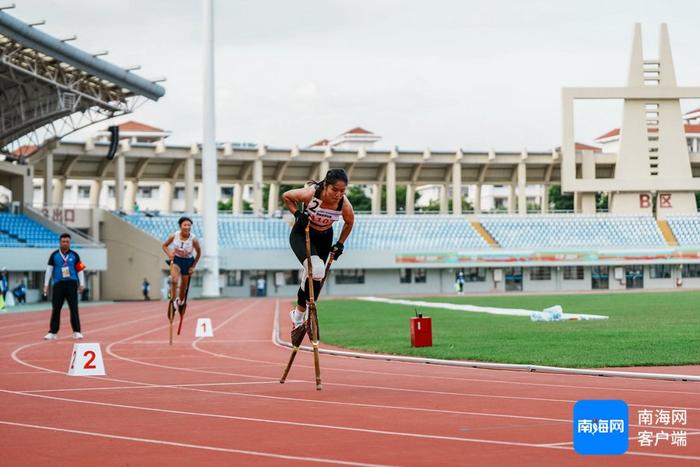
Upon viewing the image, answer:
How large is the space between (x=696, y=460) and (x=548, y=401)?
3.48m

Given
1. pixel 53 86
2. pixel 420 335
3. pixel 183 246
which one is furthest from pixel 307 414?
pixel 53 86

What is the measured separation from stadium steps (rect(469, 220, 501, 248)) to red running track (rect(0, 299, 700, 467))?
6459 centimetres

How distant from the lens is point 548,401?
9.94m

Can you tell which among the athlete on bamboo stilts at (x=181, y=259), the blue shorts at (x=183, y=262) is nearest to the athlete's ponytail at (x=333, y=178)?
the athlete on bamboo stilts at (x=181, y=259)

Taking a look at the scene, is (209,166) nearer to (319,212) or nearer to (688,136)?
(319,212)

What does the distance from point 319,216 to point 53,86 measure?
40201 mm

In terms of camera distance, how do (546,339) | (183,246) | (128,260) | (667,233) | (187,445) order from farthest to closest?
(667,233) < (128,260) < (183,246) < (546,339) < (187,445)

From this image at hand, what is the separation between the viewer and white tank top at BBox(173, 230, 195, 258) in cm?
1991

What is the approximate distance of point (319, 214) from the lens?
37.4 ft

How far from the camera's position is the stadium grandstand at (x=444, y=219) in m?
72.8

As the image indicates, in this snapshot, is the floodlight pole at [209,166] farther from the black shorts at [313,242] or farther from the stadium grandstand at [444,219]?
the black shorts at [313,242]

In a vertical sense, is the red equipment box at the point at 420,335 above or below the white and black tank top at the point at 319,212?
below

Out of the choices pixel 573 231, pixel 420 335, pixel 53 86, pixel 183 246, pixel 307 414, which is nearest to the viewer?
pixel 307 414

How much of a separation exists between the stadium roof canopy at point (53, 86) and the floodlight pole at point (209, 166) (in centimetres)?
578
